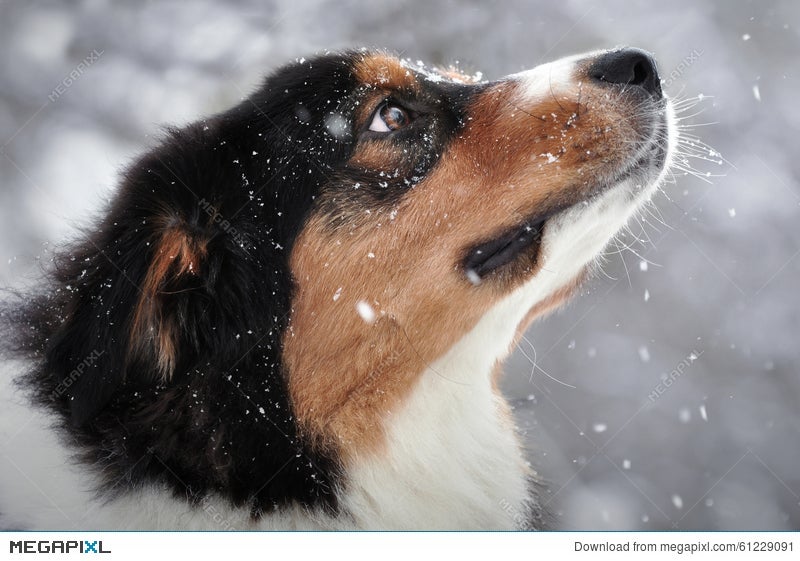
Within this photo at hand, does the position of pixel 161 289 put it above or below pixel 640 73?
above

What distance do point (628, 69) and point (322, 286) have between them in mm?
1168

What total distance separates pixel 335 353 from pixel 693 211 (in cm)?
207

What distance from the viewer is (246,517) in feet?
7.52

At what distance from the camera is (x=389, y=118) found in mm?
2482

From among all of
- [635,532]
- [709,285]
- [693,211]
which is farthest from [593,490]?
[693,211]

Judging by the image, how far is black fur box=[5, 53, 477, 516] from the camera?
2182 mm

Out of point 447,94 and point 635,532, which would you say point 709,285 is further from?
point 447,94

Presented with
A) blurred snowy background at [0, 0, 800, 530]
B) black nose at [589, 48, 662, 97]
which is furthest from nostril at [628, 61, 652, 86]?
blurred snowy background at [0, 0, 800, 530]

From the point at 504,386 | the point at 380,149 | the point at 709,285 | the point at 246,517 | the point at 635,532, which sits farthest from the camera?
the point at 709,285

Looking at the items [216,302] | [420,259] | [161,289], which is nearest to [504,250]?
[420,259]
